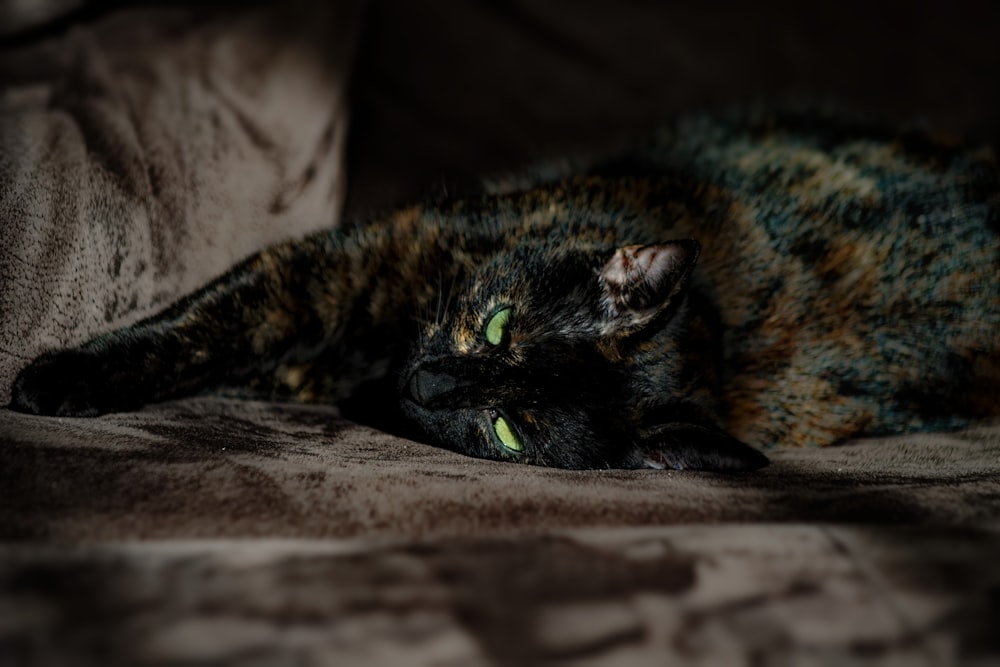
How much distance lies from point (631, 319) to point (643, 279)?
2.7 inches

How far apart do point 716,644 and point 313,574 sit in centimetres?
31

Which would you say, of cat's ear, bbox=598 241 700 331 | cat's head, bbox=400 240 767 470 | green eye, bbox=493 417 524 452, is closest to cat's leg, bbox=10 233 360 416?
cat's head, bbox=400 240 767 470

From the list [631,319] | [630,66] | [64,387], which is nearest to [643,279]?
[631,319]

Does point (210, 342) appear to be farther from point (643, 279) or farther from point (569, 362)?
point (643, 279)

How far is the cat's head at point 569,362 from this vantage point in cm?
109

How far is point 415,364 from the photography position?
1204 millimetres

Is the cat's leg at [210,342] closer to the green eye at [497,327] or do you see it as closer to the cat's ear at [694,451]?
the green eye at [497,327]

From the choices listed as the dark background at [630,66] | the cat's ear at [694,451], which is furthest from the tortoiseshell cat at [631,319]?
the dark background at [630,66]

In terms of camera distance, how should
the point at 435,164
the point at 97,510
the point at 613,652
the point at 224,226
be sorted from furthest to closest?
the point at 435,164, the point at 224,226, the point at 97,510, the point at 613,652

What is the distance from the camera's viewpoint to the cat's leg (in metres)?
0.97

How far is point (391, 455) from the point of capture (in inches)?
38.1

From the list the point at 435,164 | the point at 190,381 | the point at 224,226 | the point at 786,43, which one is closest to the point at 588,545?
the point at 190,381

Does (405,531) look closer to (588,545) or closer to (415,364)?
(588,545)

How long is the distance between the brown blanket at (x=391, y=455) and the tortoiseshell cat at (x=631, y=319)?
8 centimetres
